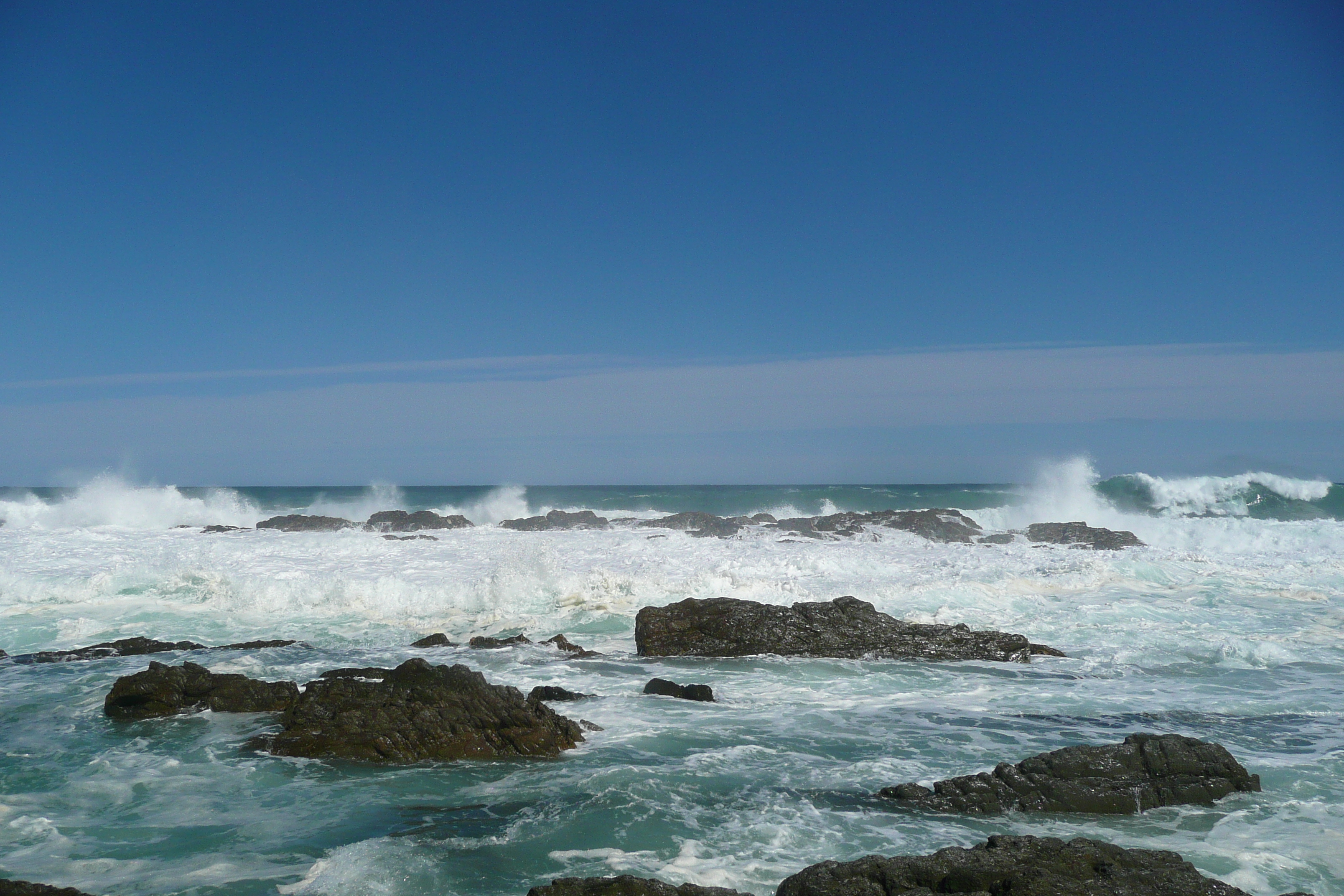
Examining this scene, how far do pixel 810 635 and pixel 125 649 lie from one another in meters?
9.95

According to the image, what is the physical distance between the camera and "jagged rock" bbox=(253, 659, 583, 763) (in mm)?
7750

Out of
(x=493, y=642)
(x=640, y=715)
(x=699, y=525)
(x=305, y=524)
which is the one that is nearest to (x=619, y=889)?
(x=640, y=715)

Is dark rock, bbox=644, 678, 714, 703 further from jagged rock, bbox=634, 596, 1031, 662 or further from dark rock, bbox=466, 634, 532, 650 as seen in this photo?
dark rock, bbox=466, 634, 532, 650

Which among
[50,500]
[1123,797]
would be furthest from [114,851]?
[50,500]

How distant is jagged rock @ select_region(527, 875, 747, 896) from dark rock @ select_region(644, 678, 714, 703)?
5.37m

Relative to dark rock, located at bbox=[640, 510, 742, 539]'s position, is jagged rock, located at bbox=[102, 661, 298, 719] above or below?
below

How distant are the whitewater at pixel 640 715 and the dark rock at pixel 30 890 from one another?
889 mm

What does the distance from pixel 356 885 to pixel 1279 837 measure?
611cm

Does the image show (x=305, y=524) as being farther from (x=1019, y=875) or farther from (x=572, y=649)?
(x=1019, y=875)

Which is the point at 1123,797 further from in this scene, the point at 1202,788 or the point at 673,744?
the point at 673,744

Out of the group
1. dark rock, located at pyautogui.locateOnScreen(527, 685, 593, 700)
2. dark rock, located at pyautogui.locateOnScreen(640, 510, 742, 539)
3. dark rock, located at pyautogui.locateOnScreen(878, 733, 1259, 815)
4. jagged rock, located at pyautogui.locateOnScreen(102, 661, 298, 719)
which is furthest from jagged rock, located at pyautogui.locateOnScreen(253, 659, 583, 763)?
dark rock, located at pyautogui.locateOnScreen(640, 510, 742, 539)

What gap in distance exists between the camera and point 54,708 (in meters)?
9.32

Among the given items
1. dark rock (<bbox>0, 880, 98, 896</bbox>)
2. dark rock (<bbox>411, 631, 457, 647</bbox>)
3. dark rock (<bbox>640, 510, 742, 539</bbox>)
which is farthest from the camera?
dark rock (<bbox>640, 510, 742, 539</bbox>)

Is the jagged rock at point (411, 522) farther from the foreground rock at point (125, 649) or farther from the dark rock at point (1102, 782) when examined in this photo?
the dark rock at point (1102, 782)
